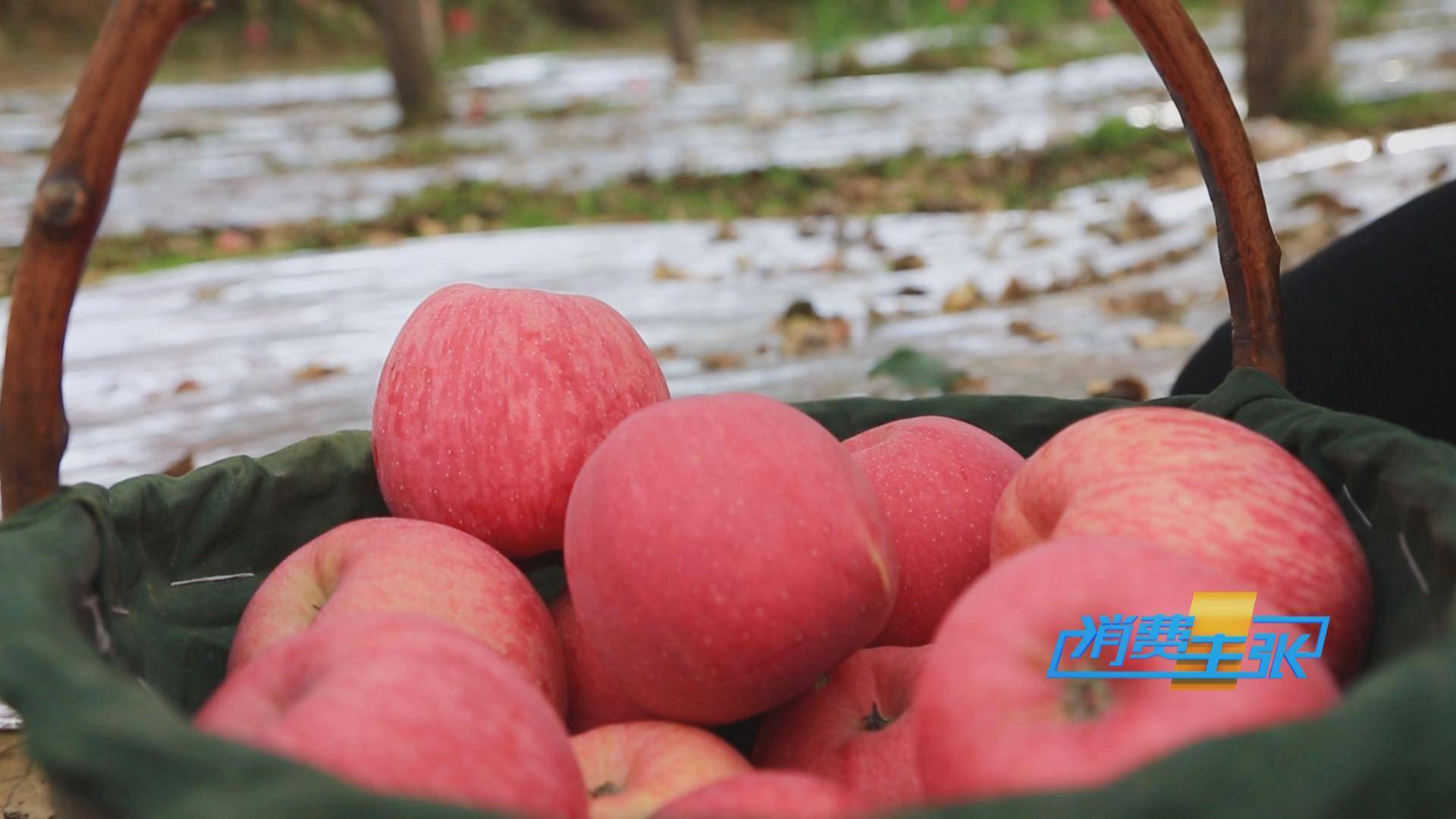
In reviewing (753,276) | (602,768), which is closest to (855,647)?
(602,768)

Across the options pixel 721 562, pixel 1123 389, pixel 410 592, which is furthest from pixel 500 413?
pixel 1123 389

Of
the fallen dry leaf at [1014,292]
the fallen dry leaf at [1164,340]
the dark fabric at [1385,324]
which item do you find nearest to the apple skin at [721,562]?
the dark fabric at [1385,324]

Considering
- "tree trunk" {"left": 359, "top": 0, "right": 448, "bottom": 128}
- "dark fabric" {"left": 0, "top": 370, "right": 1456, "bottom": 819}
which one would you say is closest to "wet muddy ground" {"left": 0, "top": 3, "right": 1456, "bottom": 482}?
"tree trunk" {"left": 359, "top": 0, "right": 448, "bottom": 128}

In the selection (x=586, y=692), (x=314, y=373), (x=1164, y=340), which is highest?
(x=586, y=692)

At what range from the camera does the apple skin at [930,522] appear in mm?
1045

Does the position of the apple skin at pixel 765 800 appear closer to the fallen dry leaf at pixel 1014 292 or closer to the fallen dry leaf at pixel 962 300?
the fallen dry leaf at pixel 962 300

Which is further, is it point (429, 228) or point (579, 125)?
point (579, 125)

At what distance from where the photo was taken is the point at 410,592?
3.00 ft

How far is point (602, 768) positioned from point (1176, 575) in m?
0.37

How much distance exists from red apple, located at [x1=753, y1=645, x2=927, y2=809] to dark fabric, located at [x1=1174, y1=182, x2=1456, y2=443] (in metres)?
0.75

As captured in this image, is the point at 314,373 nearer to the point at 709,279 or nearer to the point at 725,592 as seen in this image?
the point at 709,279

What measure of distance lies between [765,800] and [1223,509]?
0.36 meters

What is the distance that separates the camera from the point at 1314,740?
0.52 metres

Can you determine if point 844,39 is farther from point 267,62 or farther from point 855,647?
point 855,647
